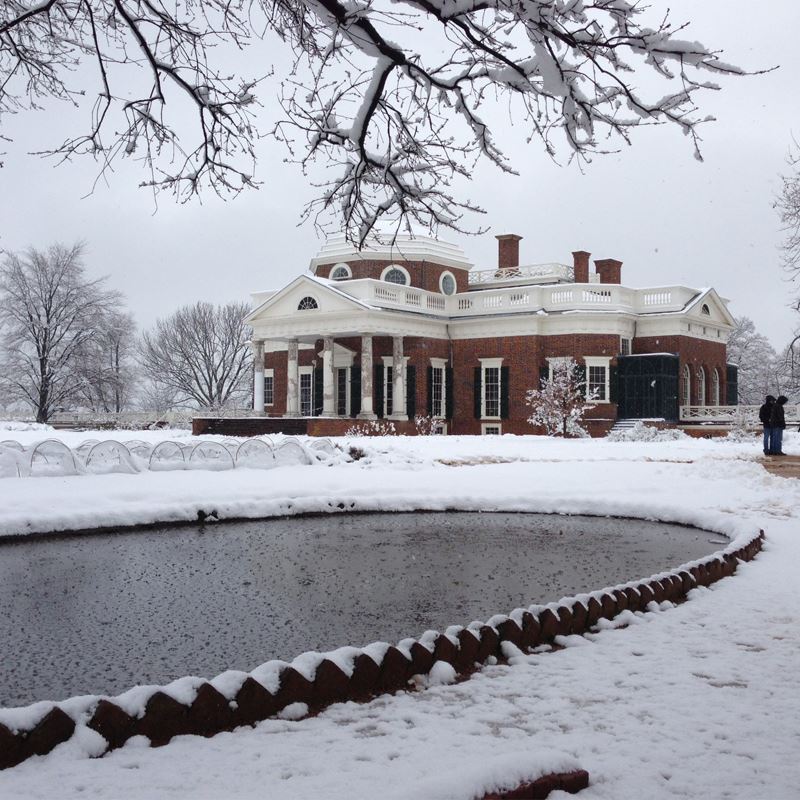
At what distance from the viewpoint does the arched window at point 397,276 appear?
39688 millimetres

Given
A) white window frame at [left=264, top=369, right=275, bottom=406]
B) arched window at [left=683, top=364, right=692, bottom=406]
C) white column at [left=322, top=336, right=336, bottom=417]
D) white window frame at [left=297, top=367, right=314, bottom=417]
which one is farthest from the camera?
white window frame at [left=264, top=369, right=275, bottom=406]

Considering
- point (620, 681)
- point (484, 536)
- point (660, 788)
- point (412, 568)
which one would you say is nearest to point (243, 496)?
point (484, 536)

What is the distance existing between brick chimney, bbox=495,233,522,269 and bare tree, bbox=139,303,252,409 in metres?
23.2

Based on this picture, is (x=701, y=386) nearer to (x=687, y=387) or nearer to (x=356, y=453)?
(x=687, y=387)

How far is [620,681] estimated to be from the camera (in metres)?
4.55

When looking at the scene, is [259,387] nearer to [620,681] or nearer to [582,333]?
[582,333]

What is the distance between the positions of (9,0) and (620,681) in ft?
26.7

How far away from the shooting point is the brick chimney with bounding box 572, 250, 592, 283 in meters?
39.3

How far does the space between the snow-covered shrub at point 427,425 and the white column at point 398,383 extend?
71 cm

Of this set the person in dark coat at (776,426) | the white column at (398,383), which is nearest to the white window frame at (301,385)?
the white column at (398,383)

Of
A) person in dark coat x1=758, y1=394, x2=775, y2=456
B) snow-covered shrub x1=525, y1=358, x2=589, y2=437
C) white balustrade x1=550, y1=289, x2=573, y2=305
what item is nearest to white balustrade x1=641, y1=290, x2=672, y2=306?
white balustrade x1=550, y1=289, x2=573, y2=305

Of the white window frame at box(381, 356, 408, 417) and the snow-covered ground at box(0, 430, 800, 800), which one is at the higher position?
the white window frame at box(381, 356, 408, 417)

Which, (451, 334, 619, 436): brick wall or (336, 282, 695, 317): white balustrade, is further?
(336, 282, 695, 317): white balustrade

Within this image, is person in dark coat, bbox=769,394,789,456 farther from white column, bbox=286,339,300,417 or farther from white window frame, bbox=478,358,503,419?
white column, bbox=286,339,300,417
